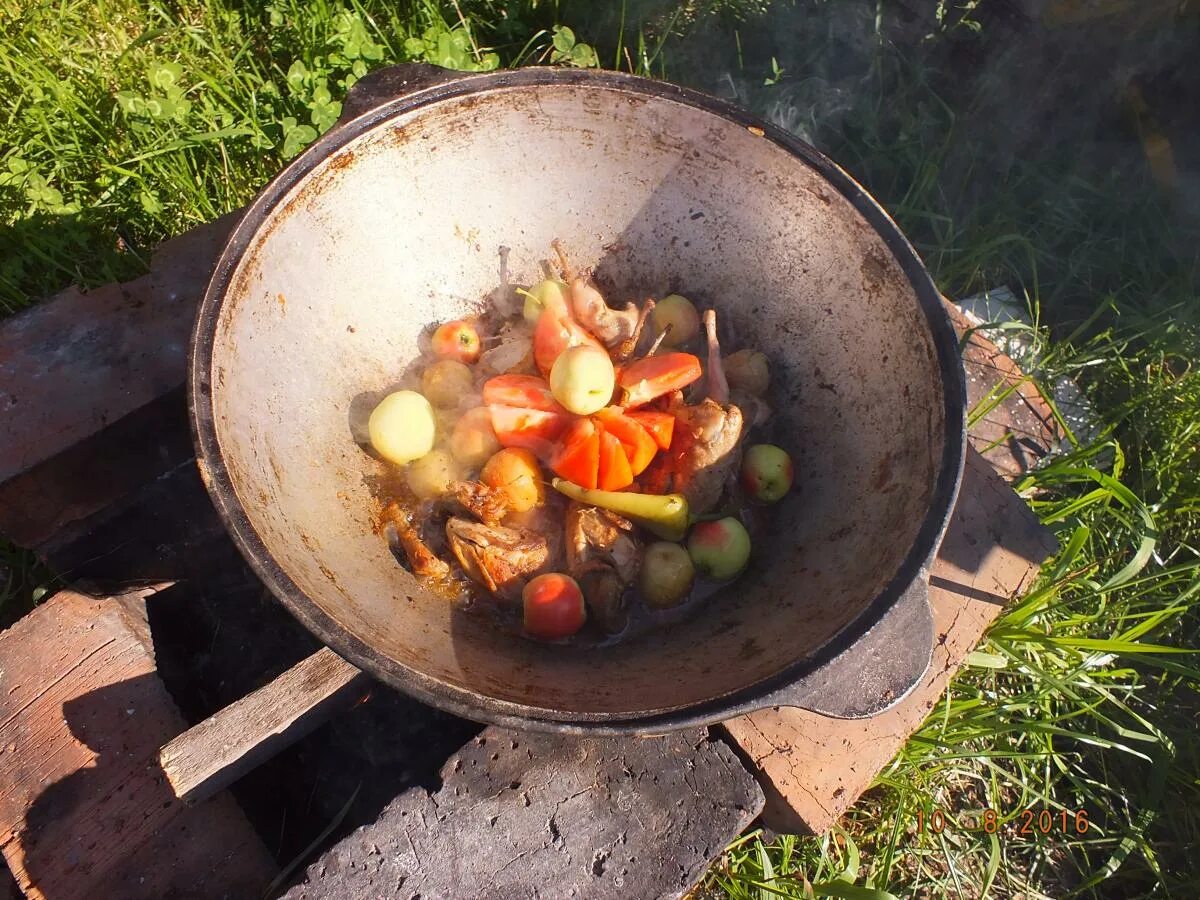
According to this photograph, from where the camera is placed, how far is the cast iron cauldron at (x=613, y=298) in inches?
69.4

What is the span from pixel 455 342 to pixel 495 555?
Answer: 75cm

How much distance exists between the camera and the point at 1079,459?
3006 millimetres

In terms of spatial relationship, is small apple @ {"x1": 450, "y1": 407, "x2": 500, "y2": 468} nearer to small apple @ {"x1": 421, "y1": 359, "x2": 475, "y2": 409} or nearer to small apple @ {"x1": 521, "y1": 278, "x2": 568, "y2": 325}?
small apple @ {"x1": 421, "y1": 359, "x2": 475, "y2": 409}

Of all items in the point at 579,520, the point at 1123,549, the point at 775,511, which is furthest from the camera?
the point at 1123,549

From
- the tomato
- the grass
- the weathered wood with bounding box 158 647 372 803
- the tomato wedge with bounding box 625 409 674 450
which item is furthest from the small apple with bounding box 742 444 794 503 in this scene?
the weathered wood with bounding box 158 647 372 803

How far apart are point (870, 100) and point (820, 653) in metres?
3.31

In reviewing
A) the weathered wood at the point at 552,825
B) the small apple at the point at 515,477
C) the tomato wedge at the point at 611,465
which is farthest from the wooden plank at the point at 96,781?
the tomato wedge at the point at 611,465

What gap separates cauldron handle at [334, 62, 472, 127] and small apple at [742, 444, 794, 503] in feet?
4.58

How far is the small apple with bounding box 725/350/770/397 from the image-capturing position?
7.95 feet

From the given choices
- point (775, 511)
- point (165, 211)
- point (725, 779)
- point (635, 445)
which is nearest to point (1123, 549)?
point (775, 511)

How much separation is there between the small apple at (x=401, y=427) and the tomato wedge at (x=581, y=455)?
42cm

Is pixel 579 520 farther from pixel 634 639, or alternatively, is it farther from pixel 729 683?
pixel 729 683

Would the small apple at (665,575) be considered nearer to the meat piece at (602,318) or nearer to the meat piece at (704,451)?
the meat piece at (704,451)

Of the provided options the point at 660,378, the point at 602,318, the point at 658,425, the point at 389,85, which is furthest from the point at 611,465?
the point at 389,85
